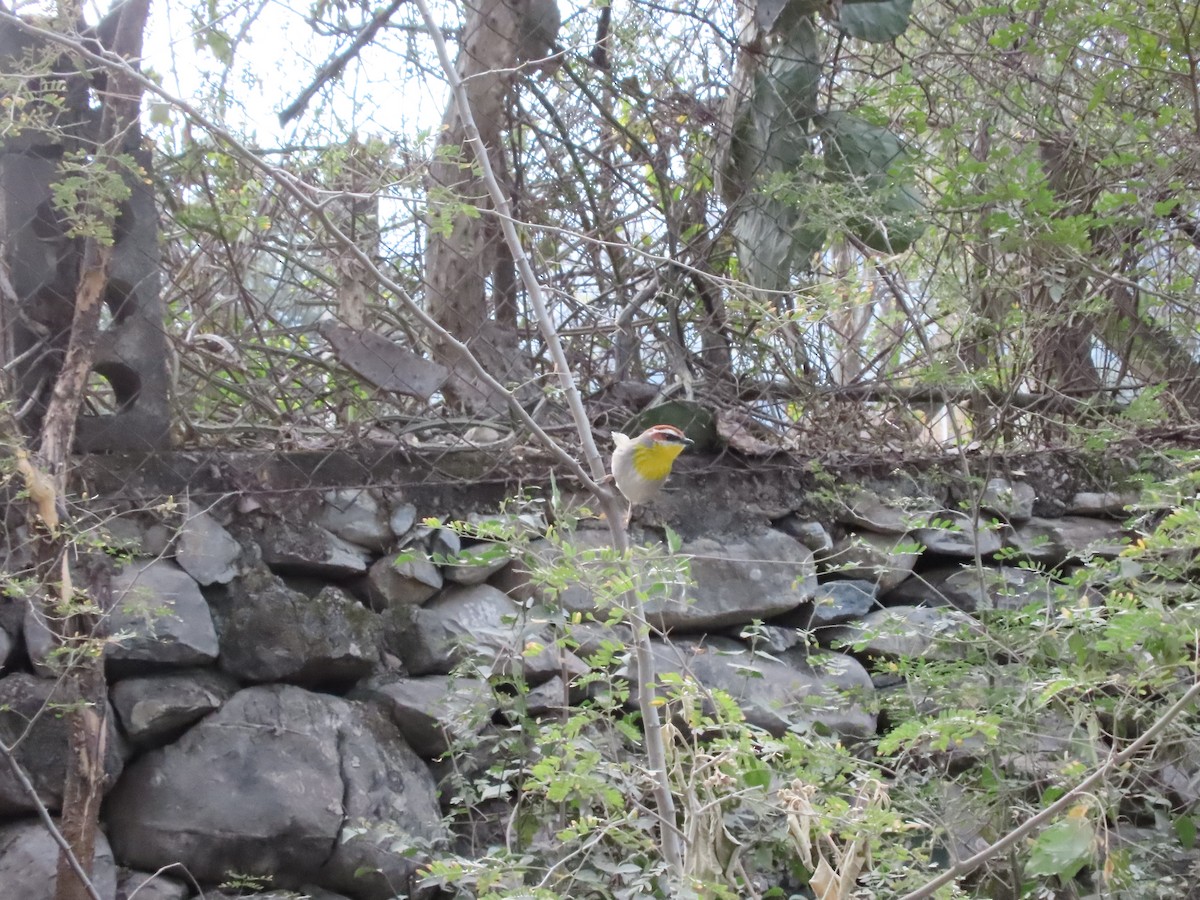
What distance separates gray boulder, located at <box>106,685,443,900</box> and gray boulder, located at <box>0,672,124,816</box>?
0.50 feet

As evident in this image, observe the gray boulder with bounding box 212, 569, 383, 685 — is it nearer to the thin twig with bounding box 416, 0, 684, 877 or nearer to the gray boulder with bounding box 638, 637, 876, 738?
the gray boulder with bounding box 638, 637, 876, 738

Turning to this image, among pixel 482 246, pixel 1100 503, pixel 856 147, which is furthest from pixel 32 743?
pixel 1100 503

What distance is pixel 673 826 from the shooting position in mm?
1728

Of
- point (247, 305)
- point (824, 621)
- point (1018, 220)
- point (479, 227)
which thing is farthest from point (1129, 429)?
point (247, 305)

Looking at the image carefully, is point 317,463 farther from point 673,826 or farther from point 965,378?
point 965,378

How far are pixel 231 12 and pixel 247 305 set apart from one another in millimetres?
943

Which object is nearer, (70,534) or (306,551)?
(70,534)

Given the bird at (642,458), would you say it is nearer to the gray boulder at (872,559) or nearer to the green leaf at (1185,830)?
the gray boulder at (872,559)

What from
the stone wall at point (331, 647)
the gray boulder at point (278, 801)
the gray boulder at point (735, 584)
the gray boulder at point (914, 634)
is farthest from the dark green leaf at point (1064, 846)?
the gray boulder at point (735, 584)

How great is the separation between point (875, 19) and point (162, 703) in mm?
2874

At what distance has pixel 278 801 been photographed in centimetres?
237

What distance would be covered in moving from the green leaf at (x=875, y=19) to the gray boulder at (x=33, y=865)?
310cm

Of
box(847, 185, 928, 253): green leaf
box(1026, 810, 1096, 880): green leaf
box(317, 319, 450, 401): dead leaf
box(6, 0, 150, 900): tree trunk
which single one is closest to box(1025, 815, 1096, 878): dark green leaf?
box(1026, 810, 1096, 880): green leaf

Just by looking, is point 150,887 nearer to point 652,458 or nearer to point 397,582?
point 397,582
